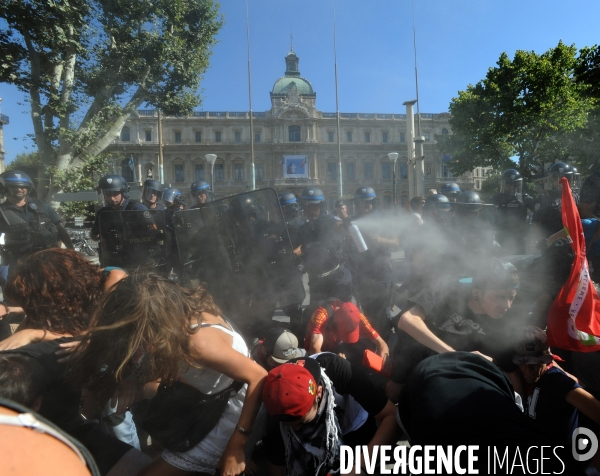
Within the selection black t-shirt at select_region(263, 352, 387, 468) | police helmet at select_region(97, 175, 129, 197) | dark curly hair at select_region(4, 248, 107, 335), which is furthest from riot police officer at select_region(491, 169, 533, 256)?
police helmet at select_region(97, 175, 129, 197)

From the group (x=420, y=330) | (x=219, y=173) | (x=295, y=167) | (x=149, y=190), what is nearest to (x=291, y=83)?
(x=295, y=167)

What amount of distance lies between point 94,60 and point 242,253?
953 centimetres

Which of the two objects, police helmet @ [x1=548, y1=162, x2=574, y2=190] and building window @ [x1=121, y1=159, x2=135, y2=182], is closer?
police helmet @ [x1=548, y1=162, x2=574, y2=190]

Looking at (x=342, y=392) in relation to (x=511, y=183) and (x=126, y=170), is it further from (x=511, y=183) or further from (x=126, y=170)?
(x=126, y=170)

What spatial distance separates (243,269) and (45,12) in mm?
9136

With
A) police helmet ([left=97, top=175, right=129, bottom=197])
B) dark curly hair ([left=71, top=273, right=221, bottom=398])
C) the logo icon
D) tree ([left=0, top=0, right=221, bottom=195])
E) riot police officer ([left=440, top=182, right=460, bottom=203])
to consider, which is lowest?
the logo icon

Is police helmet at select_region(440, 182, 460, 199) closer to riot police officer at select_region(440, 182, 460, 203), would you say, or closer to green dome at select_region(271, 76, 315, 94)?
riot police officer at select_region(440, 182, 460, 203)

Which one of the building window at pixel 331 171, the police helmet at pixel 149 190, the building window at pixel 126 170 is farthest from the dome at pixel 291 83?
the police helmet at pixel 149 190

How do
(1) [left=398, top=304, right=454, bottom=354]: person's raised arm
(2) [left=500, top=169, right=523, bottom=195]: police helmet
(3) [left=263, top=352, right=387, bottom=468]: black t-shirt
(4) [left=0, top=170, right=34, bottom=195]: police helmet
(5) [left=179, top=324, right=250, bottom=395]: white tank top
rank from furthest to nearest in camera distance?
1. (2) [left=500, top=169, right=523, bottom=195]: police helmet
2. (4) [left=0, top=170, right=34, bottom=195]: police helmet
3. (1) [left=398, top=304, right=454, bottom=354]: person's raised arm
4. (3) [left=263, top=352, right=387, bottom=468]: black t-shirt
5. (5) [left=179, top=324, right=250, bottom=395]: white tank top

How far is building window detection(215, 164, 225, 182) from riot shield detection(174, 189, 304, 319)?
45.0m

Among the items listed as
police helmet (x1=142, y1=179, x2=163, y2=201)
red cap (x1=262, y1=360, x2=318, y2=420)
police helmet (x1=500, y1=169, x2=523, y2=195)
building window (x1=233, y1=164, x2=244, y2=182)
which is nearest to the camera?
red cap (x1=262, y1=360, x2=318, y2=420)

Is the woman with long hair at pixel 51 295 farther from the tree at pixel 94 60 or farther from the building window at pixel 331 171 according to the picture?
the building window at pixel 331 171

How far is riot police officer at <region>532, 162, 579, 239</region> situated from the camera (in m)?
3.62

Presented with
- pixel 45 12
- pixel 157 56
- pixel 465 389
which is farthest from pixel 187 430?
pixel 157 56
